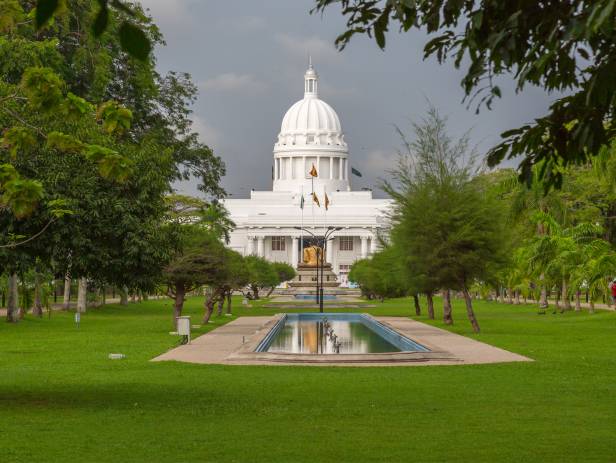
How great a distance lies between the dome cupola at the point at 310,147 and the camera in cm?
15388

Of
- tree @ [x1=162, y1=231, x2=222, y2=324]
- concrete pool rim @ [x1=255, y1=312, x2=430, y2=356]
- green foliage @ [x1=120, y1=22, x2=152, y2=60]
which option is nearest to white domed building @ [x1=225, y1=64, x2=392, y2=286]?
concrete pool rim @ [x1=255, y1=312, x2=430, y2=356]

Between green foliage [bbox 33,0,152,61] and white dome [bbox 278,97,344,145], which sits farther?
white dome [bbox 278,97,344,145]

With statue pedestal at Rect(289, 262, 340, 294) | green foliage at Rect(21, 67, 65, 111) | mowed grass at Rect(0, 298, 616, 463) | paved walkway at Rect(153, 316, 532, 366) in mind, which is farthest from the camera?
statue pedestal at Rect(289, 262, 340, 294)

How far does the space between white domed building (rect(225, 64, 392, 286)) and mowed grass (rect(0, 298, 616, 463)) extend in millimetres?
105289

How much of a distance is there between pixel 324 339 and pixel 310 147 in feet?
393

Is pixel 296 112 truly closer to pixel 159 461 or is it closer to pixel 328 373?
pixel 328 373

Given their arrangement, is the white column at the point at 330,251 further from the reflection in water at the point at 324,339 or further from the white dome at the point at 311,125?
the reflection in water at the point at 324,339

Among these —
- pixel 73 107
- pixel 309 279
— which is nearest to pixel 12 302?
pixel 73 107

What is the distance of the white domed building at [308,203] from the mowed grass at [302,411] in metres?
105

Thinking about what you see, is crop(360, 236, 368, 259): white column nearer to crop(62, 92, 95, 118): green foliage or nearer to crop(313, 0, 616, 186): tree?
crop(62, 92, 95, 118): green foliage

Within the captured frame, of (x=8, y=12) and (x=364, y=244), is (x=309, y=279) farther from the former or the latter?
(x=8, y=12)

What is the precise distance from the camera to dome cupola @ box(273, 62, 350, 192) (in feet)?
505

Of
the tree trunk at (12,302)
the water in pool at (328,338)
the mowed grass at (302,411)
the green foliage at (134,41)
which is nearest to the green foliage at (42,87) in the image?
the mowed grass at (302,411)

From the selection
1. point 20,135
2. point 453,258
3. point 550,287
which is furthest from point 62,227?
point 550,287
